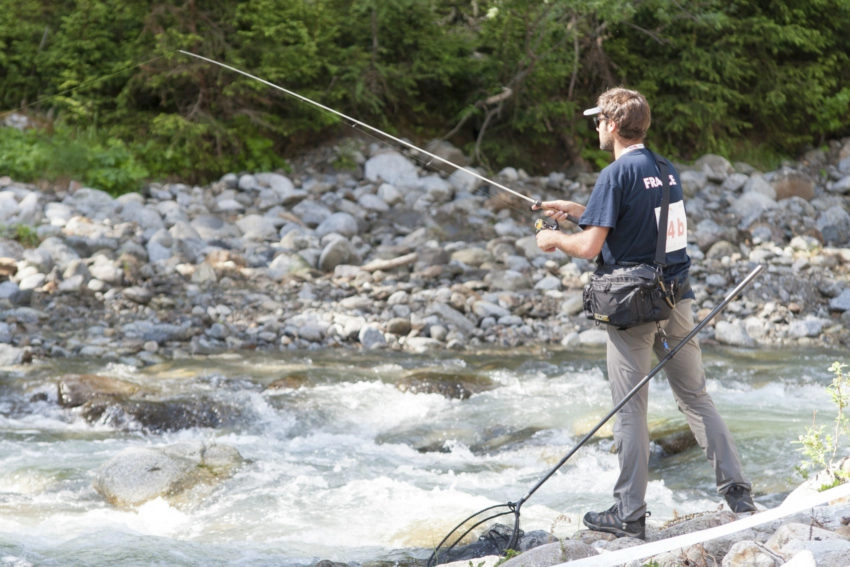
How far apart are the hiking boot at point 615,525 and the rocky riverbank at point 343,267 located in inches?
198

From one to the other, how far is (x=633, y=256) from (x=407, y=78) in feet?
34.4

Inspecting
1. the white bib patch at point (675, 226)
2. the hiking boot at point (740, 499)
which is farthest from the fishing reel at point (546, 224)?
the hiking boot at point (740, 499)

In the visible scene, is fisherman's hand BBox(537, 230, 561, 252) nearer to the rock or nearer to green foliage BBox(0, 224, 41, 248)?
the rock

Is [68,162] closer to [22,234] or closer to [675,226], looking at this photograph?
[22,234]

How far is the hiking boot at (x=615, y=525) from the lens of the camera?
3.69m

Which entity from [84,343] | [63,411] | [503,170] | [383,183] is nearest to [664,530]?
[63,411]

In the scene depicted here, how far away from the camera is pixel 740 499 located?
388 cm

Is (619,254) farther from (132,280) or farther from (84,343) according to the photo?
(132,280)

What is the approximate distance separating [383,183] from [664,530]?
9772mm

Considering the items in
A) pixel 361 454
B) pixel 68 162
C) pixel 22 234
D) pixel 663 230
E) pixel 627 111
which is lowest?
pixel 361 454

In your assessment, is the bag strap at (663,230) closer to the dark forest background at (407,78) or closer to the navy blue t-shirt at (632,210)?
the navy blue t-shirt at (632,210)

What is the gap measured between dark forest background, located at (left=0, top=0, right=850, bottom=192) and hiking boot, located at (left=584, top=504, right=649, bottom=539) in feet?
29.5

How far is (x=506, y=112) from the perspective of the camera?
14.7 metres

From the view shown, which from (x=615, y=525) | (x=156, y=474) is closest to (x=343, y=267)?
(x=156, y=474)
